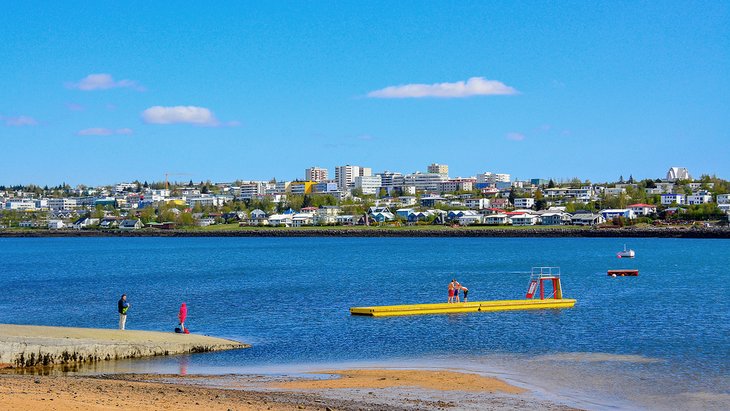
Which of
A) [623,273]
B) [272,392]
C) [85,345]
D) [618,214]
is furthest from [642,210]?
[272,392]

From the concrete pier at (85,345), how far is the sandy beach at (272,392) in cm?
110

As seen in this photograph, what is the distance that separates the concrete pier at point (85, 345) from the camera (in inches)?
965

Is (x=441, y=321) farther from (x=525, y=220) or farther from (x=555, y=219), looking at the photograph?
(x=555, y=219)

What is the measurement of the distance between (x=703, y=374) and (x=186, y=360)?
14687 millimetres

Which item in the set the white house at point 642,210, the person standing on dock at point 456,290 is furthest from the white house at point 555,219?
the person standing on dock at point 456,290

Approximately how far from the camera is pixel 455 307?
128 feet

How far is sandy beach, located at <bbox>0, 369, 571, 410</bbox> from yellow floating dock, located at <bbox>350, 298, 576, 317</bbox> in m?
12.9

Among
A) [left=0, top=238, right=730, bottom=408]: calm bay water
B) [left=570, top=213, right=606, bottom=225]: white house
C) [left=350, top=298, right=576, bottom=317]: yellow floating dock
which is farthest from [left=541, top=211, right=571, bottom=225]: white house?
[left=350, top=298, right=576, bottom=317]: yellow floating dock

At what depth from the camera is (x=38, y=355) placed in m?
24.7

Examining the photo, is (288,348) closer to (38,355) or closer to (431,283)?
(38,355)

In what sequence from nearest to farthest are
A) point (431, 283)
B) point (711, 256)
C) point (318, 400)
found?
1. point (318, 400)
2. point (431, 283)
3. point (711, 256)

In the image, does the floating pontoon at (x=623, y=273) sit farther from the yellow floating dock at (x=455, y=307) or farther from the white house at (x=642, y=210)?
the white house at (x=642, y=210)

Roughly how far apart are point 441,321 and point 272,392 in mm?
16394

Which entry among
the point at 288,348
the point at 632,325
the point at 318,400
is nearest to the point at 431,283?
A: the point at 632,325
